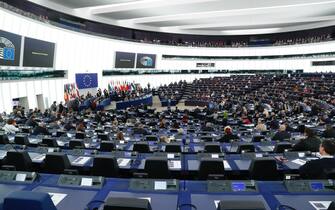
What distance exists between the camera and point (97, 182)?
11.6 ft

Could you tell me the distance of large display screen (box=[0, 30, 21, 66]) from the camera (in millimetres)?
16219

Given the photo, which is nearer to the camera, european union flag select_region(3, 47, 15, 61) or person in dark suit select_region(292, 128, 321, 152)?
person in dark suit select_region(292, 128, 321, 152)

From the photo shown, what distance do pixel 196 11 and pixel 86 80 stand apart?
13.4m

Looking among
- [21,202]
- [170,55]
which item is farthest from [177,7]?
[21,202]

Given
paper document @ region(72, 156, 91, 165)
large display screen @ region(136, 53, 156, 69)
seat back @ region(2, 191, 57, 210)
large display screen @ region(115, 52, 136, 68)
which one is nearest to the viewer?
seat back @ region(2, 191, 57, 210)

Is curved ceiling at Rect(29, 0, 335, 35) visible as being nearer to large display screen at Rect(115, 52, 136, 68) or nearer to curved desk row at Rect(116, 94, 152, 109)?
large display screen at Rect(115, 52, 136, 68)

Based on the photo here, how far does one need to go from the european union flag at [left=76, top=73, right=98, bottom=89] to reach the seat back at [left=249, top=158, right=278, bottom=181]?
950 inches

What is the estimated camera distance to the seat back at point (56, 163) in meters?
4.81

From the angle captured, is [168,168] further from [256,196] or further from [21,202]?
[21,202]

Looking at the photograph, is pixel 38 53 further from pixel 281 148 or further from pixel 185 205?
pixel 185 205

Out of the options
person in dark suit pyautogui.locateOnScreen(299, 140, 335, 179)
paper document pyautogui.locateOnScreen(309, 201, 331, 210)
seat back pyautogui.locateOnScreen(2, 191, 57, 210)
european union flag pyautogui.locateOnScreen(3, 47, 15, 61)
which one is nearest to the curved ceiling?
european union flag pyautogui.locateOnScreen(3, 47, 15, 61)

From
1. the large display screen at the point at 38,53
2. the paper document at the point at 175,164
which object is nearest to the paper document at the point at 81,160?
the paper document at the point at 175,164

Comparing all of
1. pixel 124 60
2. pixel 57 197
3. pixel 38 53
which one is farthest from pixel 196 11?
pixel 57 197

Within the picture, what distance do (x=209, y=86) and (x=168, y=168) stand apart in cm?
2933
